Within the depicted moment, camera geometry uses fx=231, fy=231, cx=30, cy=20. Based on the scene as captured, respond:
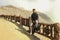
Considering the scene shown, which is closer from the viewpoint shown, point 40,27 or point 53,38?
point 53,38

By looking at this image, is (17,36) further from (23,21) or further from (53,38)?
(23,21)

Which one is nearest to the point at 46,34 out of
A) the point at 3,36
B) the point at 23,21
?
the point at 3,36

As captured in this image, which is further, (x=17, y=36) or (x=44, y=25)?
(x=44, y=25)

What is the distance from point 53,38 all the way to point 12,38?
2.41 meters

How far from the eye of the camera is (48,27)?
1451 centimetres

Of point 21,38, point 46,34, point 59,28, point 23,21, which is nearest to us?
point 59,28

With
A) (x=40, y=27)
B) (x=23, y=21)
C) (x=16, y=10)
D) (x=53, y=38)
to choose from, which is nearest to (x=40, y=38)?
(x=40, y=27)

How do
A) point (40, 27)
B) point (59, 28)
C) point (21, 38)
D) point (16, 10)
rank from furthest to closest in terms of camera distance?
point (16, 10)
point (40, 27)
point (21, 38)
point (59, 28)

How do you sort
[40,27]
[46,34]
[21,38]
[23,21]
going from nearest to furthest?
[21,38], [46,34], [40,27], [23,21]

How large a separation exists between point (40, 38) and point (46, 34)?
0.98 meters

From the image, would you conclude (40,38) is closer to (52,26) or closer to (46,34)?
(46,34)

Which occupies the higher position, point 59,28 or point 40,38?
point 59,28

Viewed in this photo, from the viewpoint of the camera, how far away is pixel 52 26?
45.1ft

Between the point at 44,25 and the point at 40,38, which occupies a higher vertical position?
the point at 44,25
